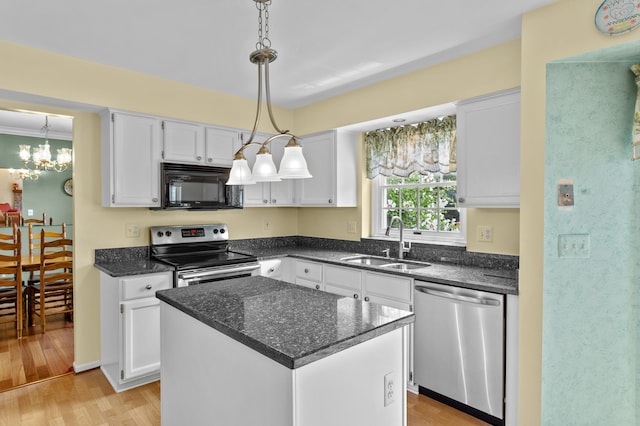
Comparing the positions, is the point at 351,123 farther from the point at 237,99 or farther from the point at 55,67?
the point at 55,67

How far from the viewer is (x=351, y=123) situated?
11.5 ft

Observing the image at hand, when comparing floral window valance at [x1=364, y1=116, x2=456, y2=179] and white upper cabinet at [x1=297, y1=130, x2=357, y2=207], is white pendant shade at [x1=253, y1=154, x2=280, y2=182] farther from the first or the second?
white upper cabinet at [x1=297, y1=130, x2=357, y2=207]

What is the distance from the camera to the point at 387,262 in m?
3.33

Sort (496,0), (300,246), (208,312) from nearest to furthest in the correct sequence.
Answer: (208,312), (496,0), (300,246)

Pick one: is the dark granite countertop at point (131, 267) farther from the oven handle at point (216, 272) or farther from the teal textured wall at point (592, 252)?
the teal textured wall at point (592, 252)

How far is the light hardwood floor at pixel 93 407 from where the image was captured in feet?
7.75

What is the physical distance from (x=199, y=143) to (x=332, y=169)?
131cm

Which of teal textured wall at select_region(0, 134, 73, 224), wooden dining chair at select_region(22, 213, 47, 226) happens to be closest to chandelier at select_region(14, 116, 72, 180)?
teal textured wall at select_region(0, 134, 73, 224)

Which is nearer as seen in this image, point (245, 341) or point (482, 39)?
point (245, 341)

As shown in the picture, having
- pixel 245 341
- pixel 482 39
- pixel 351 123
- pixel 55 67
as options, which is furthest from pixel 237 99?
pixel 245 341

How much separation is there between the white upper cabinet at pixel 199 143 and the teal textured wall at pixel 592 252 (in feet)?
8.80

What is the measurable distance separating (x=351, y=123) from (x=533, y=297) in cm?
216

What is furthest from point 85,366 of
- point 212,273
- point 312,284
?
point 312,284

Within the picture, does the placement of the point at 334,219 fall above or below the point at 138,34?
below
